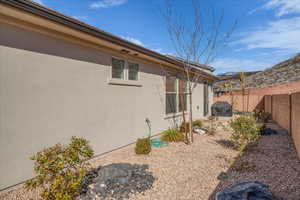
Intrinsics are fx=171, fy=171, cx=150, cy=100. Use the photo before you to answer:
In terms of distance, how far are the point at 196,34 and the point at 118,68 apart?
2842 mm

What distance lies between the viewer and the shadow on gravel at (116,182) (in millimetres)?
2826

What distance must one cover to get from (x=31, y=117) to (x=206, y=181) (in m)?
3.56

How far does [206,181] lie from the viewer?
10.9 feet

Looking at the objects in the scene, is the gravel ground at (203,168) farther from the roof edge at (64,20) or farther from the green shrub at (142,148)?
the roof edge at (64,20)

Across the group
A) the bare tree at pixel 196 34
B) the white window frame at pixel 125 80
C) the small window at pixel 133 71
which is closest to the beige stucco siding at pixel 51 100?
the white window frame at pixel 125 80

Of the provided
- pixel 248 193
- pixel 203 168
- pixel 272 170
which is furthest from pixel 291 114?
pixel 248 193

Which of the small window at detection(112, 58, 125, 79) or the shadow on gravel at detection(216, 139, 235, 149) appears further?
the shadow on gravel at detection(216, 139, 235, 149)

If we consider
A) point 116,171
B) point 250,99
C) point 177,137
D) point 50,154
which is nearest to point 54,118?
point 50,154

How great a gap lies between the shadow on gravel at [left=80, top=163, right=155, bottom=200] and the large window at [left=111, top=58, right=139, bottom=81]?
2798 millimetres

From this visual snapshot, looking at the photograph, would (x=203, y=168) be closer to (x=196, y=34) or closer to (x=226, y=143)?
(x=226, y=143)

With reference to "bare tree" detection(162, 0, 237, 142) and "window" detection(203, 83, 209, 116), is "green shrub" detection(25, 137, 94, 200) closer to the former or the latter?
"bare tree" detection(162, 0, 237, 142)

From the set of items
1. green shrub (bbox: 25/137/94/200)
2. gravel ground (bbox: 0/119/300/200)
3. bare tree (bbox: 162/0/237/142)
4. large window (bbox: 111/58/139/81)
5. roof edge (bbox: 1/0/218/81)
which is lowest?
gravel ground (bbox: 0/119/300/200)

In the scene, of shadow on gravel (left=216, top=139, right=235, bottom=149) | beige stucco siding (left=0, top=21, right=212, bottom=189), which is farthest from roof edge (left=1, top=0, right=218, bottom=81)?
shadow on gravel (left=216, top=139, right=235, bottom=149)

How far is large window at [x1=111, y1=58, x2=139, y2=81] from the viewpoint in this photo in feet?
17.1
